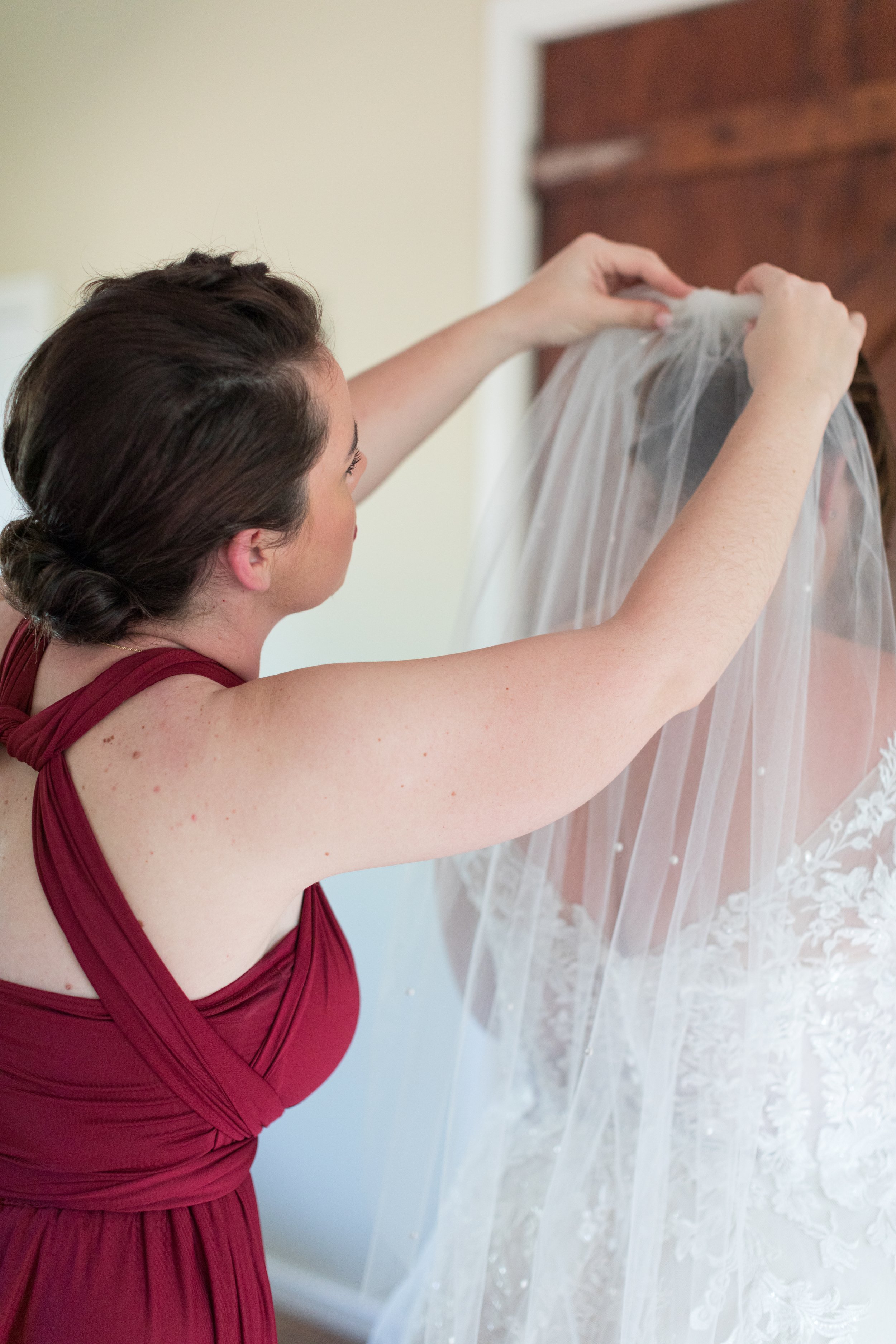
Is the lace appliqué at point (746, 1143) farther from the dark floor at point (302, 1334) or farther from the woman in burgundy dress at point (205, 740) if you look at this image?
the dark floor at point (302, 1334)

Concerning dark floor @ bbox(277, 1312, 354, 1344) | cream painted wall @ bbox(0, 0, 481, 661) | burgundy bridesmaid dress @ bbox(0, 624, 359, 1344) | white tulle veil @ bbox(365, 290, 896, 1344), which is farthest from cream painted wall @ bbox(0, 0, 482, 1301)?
burgundy bridesmaid dress @ bbox(0, 624, 359, 1344)

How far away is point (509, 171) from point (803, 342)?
4.11 feet

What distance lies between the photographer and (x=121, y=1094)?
77 cm

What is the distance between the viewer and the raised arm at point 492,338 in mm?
1182

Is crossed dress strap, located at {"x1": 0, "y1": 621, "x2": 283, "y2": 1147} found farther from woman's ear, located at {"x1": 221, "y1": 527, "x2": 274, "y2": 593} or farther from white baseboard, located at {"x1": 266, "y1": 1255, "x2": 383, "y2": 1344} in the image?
white baseboard, located at {"x1": 266, "y1": 1255, "x2": 383, "y2": 1344}

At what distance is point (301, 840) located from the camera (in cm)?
71

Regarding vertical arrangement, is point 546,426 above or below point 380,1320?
above

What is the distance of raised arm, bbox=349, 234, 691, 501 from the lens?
1182mm

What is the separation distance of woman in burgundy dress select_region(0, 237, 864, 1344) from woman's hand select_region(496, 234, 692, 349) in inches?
13.0

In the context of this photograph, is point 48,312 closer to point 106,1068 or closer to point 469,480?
point 469,480

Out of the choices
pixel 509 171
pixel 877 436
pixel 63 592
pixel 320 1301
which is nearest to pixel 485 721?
pixel 63 592

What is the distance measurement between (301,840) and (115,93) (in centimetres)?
231

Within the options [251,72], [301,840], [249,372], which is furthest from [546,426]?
[251,72]

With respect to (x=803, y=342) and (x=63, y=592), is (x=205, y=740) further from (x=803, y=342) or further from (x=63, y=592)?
(x=803, y=342)
